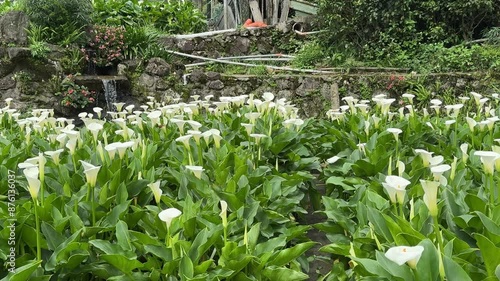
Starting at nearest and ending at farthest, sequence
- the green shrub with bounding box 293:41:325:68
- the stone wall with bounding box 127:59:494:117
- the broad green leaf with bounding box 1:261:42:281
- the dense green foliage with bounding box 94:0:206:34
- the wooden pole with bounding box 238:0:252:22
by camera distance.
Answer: the broad green leaf with bounding box 1:261:42:281 → the stone wall with bounding box 127:59:494:117 → the green shrub with bounding box 293:41:325:68 → the dense green foliage with bounding box 94:0:206:34 → the wooden pole with bounding box 238:0:252:22

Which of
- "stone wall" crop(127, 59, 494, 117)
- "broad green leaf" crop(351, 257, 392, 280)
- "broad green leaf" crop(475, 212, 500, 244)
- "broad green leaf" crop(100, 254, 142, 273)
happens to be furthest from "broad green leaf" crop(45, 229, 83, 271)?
"stone wall" crop(127, 59, 494, 117)

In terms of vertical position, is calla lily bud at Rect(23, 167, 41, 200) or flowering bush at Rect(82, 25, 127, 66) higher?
flowering bush at Rect(82, 25, 127, 66)

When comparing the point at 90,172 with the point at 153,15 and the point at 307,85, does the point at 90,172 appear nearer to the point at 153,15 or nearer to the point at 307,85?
the point at 307,85

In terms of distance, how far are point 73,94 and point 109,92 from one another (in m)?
0.78

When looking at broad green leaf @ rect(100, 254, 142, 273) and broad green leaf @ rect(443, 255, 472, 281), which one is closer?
broad green leaf @ rect(443, 255, 472, 281)

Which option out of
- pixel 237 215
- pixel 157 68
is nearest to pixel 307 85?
pixel 157 68

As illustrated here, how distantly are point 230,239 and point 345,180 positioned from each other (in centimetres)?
92

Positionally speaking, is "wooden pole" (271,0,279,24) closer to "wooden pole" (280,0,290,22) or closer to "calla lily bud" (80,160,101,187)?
"wooden pole" (280,0,290,22)

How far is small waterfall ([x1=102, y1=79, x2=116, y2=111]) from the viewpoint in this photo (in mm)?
9648

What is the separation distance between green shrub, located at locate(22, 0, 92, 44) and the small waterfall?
1.22 meters

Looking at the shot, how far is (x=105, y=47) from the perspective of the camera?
1029 centimetres

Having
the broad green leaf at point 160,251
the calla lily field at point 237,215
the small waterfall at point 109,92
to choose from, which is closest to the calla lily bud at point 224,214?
the calla lily field at point 237,215

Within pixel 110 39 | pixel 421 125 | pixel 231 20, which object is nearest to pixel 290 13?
pixel 231 20

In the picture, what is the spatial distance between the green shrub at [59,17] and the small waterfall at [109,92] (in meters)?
1.22
